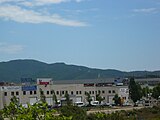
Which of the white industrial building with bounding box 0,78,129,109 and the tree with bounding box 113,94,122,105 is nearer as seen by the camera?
the white industrial building with bounding box 0,78,129,109

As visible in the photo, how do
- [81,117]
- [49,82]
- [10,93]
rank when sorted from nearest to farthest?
[81,117]
[10,93]
[49,82]

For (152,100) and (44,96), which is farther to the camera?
(152,100)

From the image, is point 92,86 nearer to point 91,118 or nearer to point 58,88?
point 58,88

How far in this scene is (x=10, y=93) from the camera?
244 ft

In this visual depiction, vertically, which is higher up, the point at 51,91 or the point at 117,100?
the point at 51,91

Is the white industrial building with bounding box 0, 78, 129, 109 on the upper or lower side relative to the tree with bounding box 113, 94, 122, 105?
upper

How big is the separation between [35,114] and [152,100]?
2736 inches

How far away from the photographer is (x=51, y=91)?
80.1 metres

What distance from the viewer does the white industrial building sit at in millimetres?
74338

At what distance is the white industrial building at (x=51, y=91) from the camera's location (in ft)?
244

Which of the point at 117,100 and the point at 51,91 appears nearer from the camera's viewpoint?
the point at 51,91

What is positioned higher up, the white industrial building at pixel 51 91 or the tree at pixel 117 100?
the white industrial building at pixel 51 91

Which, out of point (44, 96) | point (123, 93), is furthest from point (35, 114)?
point (123, 93)

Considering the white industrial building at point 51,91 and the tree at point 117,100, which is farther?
the tree at point 117,100
